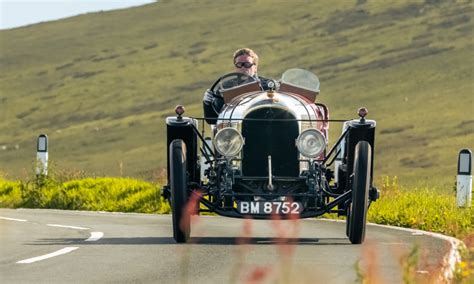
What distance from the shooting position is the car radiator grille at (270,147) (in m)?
15.3

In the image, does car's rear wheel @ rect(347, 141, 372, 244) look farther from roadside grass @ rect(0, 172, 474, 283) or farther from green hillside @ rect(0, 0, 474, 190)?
green hillside @ rect(0, 0, 474, 190)

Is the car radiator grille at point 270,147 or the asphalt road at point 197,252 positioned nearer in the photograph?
the asphalt road at point 197,252

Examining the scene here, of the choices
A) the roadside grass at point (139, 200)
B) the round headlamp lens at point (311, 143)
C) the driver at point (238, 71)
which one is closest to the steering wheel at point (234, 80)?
the driver at point (238, 71)

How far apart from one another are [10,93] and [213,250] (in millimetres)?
88660

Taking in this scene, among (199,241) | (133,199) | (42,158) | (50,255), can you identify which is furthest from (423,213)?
(42,158)

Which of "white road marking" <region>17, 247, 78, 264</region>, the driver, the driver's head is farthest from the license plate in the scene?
the driver's head

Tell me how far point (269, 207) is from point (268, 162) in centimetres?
82

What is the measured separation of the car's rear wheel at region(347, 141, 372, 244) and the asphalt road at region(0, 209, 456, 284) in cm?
14

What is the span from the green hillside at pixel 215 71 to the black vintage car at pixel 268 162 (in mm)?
39456

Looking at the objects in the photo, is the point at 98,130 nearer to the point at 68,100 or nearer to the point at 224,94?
the point at 68,100

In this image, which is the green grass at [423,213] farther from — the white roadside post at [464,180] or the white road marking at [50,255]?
the white road marking at [50,255]

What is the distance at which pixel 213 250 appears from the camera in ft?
43.6

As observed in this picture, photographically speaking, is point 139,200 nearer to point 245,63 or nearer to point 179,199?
point 245,63

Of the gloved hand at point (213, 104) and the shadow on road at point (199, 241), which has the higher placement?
the gloved hand at point (213, 104)
